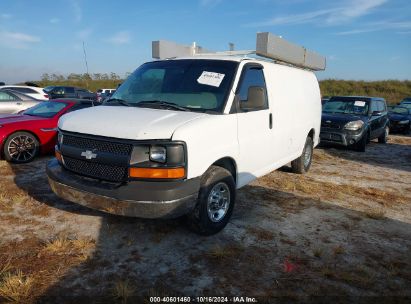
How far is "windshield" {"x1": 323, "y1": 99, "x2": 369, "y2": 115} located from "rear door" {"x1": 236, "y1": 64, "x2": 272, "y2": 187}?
7158 millimetres

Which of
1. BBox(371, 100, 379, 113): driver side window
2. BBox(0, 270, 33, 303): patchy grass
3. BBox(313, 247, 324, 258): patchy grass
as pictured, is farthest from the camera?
BBox(371, 100, 379, 113): driver side window

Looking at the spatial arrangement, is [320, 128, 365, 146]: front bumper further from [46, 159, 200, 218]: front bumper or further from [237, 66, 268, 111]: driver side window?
[46, 159, 200, 218]: front bumper

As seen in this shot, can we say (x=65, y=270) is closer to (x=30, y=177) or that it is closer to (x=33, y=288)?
(x=33, y=288)

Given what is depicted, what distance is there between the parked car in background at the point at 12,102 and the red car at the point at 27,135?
4.89m

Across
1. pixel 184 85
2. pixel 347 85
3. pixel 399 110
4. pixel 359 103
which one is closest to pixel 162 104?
pixel 184 85

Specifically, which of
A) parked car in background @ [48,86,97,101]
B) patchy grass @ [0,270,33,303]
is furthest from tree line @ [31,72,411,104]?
patchy grass @ [0,270,33,303]

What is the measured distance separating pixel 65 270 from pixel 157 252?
0.90 m

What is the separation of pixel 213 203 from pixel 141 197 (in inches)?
39.5

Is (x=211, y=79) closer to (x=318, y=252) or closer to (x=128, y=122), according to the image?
(x=128, y=122)

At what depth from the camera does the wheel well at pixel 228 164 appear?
4.08 metres

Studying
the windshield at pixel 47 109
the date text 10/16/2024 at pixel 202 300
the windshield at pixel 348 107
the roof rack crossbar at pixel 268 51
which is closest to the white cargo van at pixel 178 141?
the roof rack crossbar at pixel 268 51

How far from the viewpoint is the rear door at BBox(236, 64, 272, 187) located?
14.1 ft

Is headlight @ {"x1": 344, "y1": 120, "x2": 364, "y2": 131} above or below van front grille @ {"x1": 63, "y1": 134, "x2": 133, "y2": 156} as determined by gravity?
below

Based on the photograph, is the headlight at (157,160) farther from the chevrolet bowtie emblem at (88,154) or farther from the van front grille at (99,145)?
the chevrolet bowtie emblem at (88,154)
